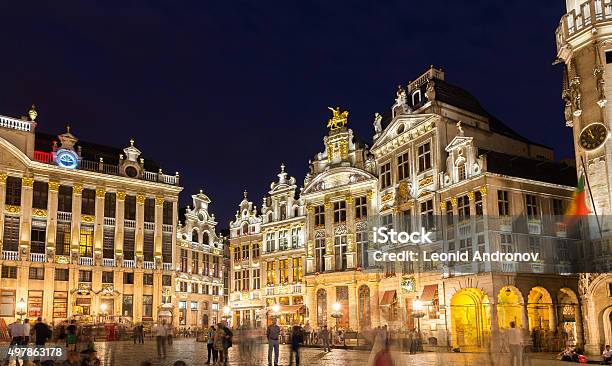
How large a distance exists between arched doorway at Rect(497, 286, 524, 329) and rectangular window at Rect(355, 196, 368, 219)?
13525 mm

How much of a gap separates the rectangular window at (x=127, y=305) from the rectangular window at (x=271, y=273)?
11.7 meters

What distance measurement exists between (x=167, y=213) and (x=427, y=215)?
26247mm

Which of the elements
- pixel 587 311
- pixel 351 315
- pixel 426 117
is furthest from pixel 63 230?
pixel 587 311

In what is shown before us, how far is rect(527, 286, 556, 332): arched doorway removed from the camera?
3697 centimetres

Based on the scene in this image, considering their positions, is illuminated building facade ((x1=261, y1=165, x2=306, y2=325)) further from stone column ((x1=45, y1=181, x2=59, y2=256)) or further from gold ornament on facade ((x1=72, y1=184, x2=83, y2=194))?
stone column ((x1=45, y1=181, x2=59, y2=256))

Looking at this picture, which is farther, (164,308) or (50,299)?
(164,308)

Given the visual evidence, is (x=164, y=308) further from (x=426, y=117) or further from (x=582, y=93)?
(x=582, y=93)

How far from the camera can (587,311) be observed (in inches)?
1249

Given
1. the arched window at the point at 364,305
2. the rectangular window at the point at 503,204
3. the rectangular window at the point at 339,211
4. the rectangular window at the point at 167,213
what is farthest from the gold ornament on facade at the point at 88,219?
the rectangular window at the point at 503,204

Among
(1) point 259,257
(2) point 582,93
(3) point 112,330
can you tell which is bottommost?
(3) point 112,330

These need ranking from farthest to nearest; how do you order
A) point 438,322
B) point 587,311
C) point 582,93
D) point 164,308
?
point 164,308 < point 438,322 < point 582,93 < point 587,311

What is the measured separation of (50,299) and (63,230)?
18.1 feet

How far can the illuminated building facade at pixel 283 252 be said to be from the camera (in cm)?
5509

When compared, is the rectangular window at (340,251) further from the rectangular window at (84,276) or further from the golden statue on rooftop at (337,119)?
the rectangular window at (84,276)
